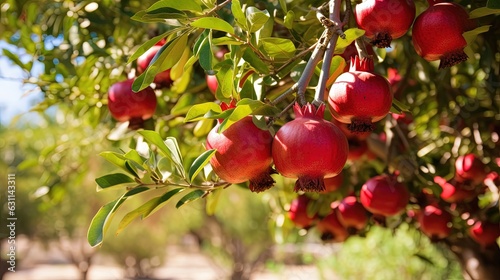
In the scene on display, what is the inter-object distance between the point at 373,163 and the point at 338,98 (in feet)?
2.60

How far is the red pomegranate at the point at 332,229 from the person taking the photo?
1139mm

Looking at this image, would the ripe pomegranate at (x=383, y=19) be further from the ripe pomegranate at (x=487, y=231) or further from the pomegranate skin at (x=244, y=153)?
the ripe pomegranate at (x=487, y=231)

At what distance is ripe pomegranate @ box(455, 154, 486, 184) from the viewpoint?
102 centimetres

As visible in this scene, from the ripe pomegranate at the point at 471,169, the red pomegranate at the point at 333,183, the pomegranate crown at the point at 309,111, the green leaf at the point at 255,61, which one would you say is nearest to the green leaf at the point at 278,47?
the green leaf at the point at 255,61

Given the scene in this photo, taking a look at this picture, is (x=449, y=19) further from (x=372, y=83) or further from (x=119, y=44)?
(x=119, y=44)

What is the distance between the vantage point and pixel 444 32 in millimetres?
595

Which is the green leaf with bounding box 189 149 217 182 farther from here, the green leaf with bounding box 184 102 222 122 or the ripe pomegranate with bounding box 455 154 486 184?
the ripe pomegranate with bounding box 455 154 486 184

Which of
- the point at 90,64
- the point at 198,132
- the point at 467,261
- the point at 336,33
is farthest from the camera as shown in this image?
the point at 467,261

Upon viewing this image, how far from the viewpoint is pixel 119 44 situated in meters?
A: 1.04

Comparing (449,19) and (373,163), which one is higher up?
(449,19)

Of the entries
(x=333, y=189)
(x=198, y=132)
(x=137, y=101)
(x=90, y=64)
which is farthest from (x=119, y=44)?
(x=333, y=189)

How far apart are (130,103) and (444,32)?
1.60 feet

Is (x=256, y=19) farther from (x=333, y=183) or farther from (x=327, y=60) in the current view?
(x=333, y=183)

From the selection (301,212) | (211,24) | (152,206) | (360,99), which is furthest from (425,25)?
(301,212)
